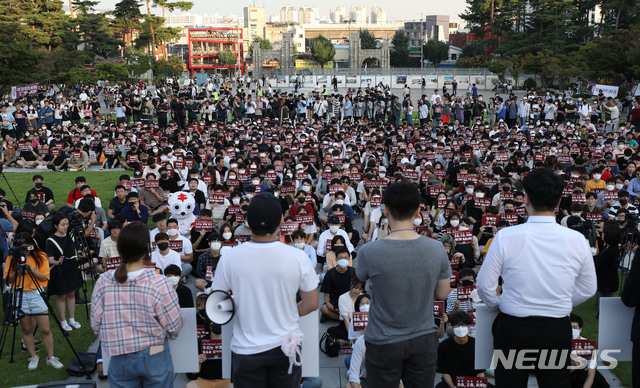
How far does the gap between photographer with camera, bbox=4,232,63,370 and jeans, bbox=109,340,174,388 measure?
11.1 ft

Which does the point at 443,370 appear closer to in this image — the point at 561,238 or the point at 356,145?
the point at 561,238

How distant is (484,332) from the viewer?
12.7 feet

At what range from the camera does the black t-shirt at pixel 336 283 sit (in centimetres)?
878

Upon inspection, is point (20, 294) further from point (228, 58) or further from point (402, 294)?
point (228, 58)

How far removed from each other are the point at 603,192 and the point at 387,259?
1056 centimetres

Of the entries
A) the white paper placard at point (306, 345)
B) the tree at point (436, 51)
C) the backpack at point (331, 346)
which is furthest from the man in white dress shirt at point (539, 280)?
the tree at point (436, 51)

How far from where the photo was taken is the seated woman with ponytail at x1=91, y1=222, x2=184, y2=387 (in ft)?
12.3

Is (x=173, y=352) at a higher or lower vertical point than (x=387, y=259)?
lower

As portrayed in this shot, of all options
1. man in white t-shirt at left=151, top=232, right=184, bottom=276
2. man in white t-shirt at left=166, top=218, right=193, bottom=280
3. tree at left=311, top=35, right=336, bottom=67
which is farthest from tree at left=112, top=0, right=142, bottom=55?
man in white t-shirt at left=151, top=232, right=184, bottom=276

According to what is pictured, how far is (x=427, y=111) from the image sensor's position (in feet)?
95.9

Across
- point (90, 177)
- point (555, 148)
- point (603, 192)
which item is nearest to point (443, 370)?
point (603, 192)

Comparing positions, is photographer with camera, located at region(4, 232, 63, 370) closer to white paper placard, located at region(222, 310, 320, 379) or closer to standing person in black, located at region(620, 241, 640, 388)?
white paper placard, located at region(222, 310, 320, 379)

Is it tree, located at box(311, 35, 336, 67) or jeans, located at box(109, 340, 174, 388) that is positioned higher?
tree, located at box(311, 35, 336, 67)

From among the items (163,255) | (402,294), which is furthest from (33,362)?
(402,294)
